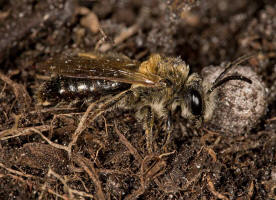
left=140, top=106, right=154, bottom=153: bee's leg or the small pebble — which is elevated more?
the small pebble

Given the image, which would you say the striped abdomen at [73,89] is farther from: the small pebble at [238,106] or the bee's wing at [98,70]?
the small pebble at [238,106]

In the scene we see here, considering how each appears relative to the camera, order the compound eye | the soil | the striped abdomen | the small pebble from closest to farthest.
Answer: the soil
the compound eye
the striped abdomen
the small pebble

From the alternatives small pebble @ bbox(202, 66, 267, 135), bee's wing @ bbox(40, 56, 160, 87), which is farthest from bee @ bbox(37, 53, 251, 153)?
small pebble @ bbox(202, 66, 267, 135)

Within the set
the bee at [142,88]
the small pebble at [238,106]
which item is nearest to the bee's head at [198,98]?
the bee at [142,88]

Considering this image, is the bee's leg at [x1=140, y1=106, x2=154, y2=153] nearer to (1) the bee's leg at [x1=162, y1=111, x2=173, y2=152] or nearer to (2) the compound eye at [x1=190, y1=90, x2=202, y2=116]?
(1) the bee's leg at [x1=162, y1=111, x2=173, y2=152]

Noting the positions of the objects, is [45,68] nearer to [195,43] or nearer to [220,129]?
[220,129]

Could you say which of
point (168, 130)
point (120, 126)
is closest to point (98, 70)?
point (120, 126)
